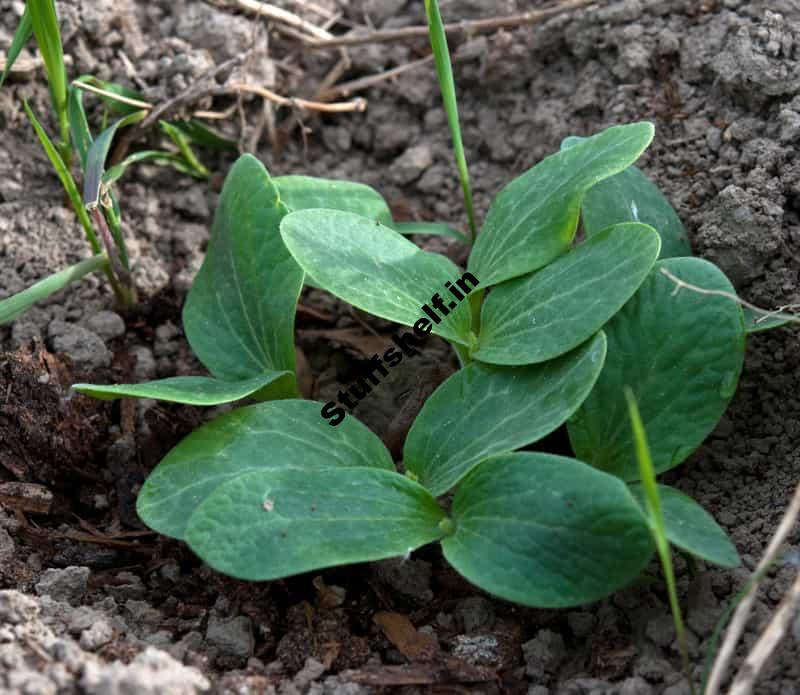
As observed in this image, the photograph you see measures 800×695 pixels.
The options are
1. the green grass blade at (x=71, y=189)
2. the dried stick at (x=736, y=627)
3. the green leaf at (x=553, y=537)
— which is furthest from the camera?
the green grass blade at (x=71, y=189)

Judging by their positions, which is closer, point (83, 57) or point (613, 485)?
point (613, 485)

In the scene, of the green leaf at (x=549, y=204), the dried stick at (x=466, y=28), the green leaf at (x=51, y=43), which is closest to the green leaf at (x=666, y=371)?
the green leaf at (x=549, y=204)

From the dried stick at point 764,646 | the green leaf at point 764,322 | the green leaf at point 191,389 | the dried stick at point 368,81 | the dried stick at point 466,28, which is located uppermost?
the dried stick at point 466,28

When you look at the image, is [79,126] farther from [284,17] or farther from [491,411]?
[491,411]

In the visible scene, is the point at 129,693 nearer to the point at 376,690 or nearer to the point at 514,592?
the point at 376,690

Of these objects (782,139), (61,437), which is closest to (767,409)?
(782,139)

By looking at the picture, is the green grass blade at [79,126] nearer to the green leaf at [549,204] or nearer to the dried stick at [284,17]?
the dried stick at [284,17]

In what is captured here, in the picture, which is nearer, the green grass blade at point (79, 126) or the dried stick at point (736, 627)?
the dried stick at point (736, 627)

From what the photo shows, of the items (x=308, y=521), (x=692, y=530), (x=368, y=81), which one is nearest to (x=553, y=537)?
(x=692, y=530)
